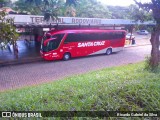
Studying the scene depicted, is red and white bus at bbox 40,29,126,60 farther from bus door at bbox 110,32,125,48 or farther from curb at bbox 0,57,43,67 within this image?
curb at bbox 0,57,43,67

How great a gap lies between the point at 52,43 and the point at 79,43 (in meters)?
2.63

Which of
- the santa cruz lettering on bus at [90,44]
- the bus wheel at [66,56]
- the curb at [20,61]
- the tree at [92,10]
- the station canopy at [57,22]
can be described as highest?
the tree at [92,10]

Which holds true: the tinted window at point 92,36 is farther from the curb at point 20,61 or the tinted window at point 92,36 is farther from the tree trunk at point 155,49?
the tree trunk at point 155,49

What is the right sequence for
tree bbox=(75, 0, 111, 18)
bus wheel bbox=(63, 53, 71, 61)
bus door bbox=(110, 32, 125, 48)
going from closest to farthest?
1. bus wheel bbox=(63, 53, 71, 61)
2. bus door bbox=(110, 32, 125, 48)
3. tree bbox=(75, 0, 111, 18)

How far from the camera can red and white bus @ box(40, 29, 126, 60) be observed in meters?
14.9

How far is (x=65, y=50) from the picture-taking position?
15.6m

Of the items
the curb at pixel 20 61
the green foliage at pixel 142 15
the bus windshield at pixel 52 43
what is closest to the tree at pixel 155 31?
the green foliage at pixel 142 15

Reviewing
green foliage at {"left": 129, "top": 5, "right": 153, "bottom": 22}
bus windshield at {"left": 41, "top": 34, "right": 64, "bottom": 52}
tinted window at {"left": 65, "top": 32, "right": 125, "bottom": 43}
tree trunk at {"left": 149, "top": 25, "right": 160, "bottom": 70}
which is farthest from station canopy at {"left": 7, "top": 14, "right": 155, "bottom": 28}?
tree trunk at {"left": 149, "top": 25, "right": 160, "bottom": 70}

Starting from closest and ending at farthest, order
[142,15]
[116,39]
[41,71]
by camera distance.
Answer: [142,15] → [41,71] → [116,39]

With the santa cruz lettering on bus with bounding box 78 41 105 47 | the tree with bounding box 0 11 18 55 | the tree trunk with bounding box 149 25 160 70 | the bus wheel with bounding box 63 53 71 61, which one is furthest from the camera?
the santa cruz lettering on bus with bounding box 78 41 105 47

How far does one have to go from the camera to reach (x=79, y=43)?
53.6 ft

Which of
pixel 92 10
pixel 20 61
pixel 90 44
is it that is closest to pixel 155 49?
pixel 90 44

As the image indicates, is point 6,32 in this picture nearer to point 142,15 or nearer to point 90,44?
point 142,15

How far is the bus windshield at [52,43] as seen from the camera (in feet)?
48.4
